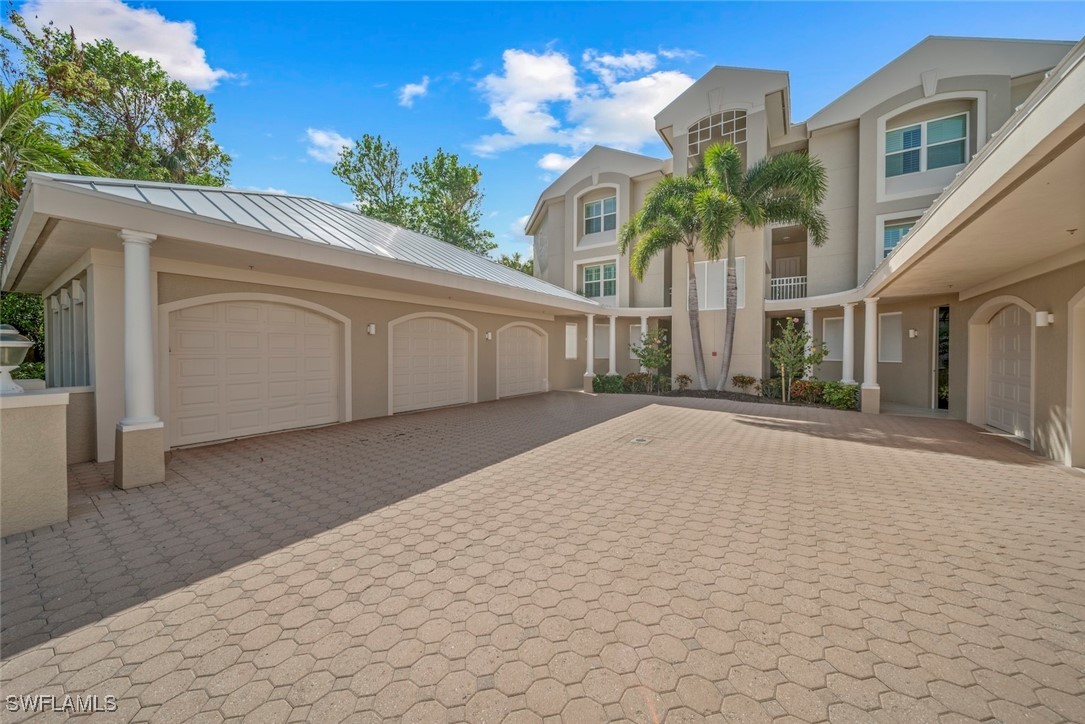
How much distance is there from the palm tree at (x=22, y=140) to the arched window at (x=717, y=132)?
19.7 m

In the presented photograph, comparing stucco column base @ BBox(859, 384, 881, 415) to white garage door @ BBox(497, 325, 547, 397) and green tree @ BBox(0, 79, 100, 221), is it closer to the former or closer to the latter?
white garage door @ BBox(497, 325, 547, 397)

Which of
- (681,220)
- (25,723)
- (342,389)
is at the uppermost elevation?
(681,220)

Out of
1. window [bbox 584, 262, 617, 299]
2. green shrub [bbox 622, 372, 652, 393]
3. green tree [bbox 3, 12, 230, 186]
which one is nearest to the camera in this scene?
green tree [bbox 3, 12, 230, 186]

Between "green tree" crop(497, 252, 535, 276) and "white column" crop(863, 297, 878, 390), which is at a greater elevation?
"green tree" crop(497, 252, 535, 276)

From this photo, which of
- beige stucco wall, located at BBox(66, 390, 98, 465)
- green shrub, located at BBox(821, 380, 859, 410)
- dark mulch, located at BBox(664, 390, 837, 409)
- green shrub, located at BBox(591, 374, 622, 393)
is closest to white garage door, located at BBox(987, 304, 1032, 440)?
green shrub, located at BBox(821, 380, 859, 410)

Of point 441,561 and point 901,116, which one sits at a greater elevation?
point 901,116

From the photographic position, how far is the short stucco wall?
3.91 metres

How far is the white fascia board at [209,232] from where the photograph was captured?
15.0ft

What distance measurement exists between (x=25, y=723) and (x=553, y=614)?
2.68 m

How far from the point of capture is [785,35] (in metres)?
9.21

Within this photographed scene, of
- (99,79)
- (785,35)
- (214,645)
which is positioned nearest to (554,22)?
(785,35)

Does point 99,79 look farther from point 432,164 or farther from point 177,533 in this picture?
point 177,533

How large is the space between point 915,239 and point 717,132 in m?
11.7

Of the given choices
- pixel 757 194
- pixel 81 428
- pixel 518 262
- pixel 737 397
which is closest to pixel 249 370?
pixel 81 428
